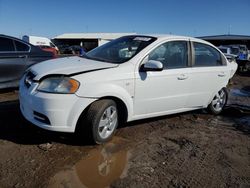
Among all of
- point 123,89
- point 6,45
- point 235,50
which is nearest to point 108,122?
point 123,89

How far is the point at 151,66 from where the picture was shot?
4.05 meters

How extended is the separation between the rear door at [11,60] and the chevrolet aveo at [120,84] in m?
2.35

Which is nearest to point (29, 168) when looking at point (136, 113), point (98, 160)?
point (98, 160)

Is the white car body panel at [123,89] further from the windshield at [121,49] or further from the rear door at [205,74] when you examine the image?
the windshield at [121,49]

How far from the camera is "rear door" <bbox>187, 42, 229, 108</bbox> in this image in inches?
196

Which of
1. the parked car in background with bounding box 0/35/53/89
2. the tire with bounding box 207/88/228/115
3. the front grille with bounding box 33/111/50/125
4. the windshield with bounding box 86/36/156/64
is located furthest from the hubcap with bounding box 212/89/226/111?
the parked car in background with bounding box 0/35/53/89

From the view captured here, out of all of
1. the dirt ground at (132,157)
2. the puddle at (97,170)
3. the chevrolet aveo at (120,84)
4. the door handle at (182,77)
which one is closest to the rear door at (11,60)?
the dirt ground at (132,157)

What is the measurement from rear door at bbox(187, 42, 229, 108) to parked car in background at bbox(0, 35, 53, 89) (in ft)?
13.1

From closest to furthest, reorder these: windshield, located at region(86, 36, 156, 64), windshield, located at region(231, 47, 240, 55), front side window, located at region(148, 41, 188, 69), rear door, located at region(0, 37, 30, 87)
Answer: windshield, located at region(86, 36, 156, 64), front side window, located at region(148, 41, 188, 69), rear door, located at region(0, 37, 30, 87), windshield, located at region(231, 47, 240, 55)

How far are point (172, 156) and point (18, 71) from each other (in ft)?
14.4

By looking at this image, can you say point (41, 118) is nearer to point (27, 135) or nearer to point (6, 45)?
point (27, 135)

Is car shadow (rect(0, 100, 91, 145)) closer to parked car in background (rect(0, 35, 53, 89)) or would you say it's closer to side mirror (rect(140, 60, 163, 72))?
side mirror (rect(140, 60, 163, 72))

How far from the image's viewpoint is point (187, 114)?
5906 millimetres

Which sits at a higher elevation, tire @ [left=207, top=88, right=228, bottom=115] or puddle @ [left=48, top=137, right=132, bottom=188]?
tire @ [left=207, top=88, right=228, bottom=115]
